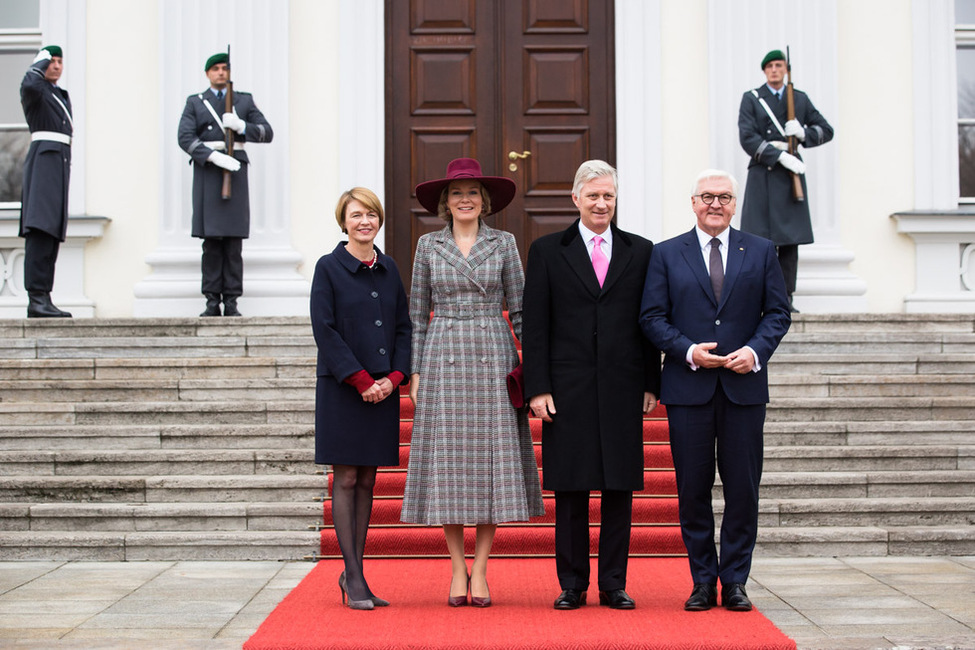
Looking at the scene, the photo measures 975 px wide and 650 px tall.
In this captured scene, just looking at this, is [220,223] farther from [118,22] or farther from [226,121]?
[118,22]

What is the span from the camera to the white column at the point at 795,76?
9141 millimetres

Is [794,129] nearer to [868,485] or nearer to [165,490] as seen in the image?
[868,485]

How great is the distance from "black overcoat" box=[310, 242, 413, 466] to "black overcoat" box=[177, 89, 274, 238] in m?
3.52

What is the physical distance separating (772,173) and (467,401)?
4397 millimetres

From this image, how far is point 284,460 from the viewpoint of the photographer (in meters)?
6.62

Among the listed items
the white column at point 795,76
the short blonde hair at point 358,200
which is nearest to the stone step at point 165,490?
the short blonde hair at point 358,200

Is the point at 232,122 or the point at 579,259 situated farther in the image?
the point at 232,122

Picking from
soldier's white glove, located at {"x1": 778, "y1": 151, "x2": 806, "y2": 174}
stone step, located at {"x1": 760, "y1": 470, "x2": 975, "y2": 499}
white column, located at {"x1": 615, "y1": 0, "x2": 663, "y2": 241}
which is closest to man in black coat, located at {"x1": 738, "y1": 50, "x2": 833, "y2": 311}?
soldier's white glove, located at {"x1": 778, "y1": 151, "x2": 806, "y2": 174}

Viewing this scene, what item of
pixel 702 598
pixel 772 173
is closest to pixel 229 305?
pixel 772 173

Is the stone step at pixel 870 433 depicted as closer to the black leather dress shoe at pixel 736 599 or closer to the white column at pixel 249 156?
the black leather dress shoe at pixel 736 599

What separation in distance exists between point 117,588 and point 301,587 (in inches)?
32.2

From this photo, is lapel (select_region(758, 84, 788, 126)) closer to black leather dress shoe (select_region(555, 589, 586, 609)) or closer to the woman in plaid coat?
the woman in plaid coat

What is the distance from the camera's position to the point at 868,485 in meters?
6.49

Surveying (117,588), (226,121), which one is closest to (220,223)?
(226,121)
